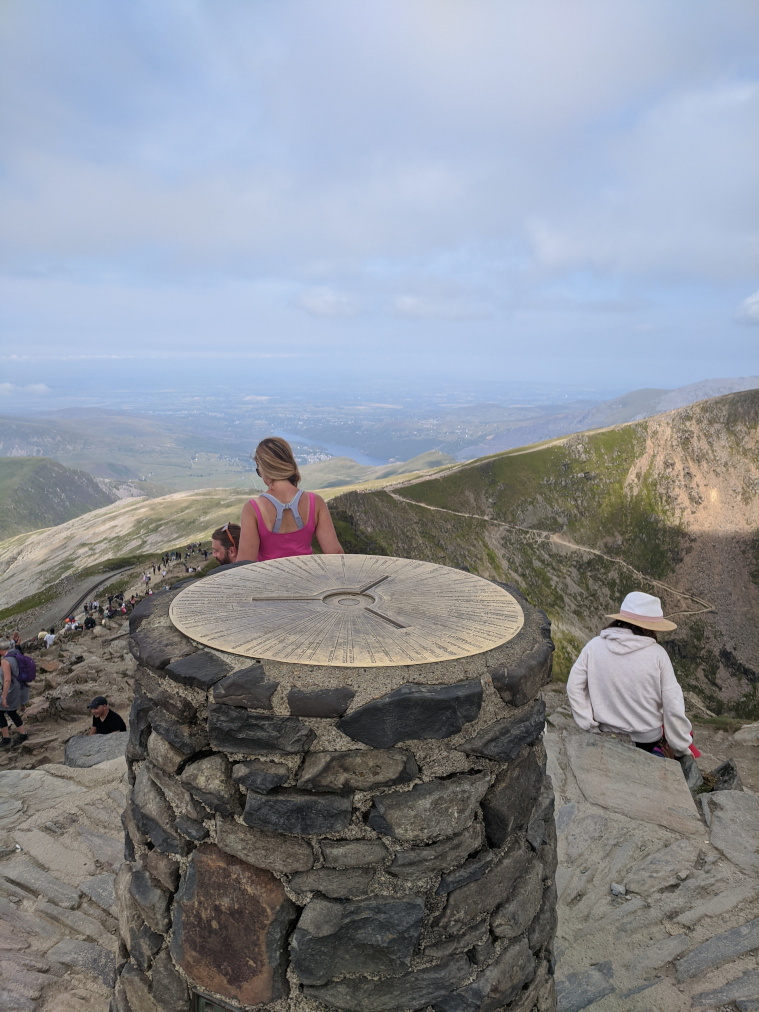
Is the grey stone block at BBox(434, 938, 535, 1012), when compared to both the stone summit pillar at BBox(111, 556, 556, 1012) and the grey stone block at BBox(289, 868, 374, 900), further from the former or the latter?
the grey stone block at BBox(289, 868, 374, 900)

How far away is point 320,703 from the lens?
3203mm

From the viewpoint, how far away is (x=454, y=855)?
11.2ft

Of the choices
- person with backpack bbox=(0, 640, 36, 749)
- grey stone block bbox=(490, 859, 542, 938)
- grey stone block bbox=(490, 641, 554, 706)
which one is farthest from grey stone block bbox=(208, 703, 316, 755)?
person with backpack bbox=(0, 640, 36, 749)

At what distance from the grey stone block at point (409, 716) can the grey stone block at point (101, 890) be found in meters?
4.02

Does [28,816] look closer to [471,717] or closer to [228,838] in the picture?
[228,838]

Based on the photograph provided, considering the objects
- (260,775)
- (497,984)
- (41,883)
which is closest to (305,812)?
(260,775)

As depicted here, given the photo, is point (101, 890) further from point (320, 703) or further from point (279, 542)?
point (320, 703)

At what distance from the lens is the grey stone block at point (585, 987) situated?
179 inches

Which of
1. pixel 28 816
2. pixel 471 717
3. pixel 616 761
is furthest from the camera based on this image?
pixel 616 761

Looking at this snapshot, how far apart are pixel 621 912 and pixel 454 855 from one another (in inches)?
127

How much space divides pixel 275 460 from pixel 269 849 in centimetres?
368

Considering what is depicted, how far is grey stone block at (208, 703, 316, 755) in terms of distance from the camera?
3227mm

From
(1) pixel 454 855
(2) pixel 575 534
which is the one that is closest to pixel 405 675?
(1) pixel 454 855

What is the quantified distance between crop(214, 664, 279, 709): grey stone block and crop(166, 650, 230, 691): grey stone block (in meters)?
0.09
